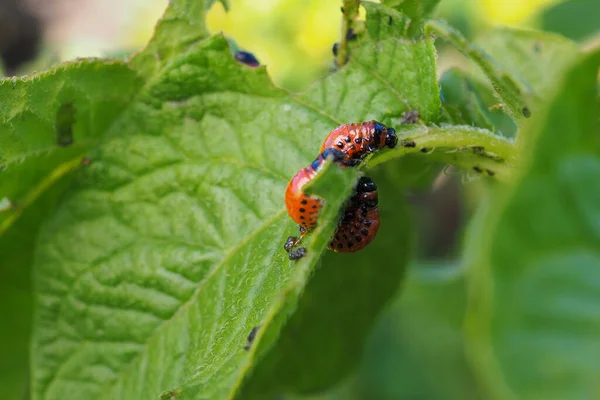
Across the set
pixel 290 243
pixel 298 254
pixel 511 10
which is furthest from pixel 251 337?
pixel 511 10

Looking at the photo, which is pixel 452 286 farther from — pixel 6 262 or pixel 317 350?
pixel 6 262

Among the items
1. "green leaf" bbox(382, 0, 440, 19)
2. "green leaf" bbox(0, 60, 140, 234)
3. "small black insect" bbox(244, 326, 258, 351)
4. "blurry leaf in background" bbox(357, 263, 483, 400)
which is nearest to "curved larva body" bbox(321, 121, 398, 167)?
"green leaf" bbox(382, 0, 440, 19)

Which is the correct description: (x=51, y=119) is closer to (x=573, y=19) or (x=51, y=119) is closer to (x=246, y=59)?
(x=246, y=59)

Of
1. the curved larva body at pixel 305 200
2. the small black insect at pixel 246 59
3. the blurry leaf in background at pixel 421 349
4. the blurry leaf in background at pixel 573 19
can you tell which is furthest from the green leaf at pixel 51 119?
the blurry leaf in background at pixel 573 19

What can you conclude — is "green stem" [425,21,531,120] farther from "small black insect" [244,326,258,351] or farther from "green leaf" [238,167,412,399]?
"green leaf" [238,167,412,399]

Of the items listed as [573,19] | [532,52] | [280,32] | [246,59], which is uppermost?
[280,32]

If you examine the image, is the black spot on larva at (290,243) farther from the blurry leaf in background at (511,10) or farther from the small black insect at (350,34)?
the blurry leaf in background at (511,10)

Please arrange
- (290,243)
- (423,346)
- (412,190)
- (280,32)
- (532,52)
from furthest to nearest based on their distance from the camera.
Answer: (280,32) → (423,346) → (412,190) → (532,52) → (290,243)
